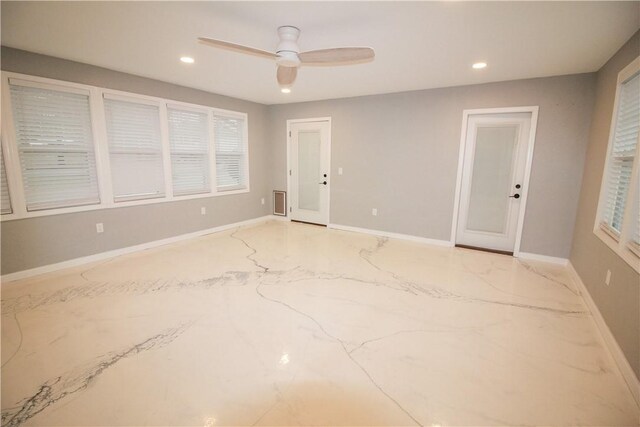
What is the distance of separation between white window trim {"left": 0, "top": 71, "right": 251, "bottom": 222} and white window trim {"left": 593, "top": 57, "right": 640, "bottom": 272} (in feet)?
16.4

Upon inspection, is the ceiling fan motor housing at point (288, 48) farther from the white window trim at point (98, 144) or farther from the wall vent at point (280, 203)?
the wall vent at point (280, 203)

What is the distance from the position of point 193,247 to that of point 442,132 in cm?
411

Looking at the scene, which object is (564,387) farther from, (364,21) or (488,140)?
(488,140)

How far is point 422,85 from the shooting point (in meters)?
4.01

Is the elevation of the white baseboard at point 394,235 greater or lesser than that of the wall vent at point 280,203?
lesser

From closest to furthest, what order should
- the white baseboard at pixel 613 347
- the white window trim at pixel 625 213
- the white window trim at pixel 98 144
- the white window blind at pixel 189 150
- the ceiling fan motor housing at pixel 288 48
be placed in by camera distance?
the white baseboard at pixel 613 347
the white window trim at pixel 625 213
the ceiling fan motor housing at pixel 288 48
the white window trim at pixel 98 144
the white window blind at pixel 189 150

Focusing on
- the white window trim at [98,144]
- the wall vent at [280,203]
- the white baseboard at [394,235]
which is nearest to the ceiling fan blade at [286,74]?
the white window trim at [98,144]

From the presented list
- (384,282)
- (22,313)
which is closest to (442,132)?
(384,282)

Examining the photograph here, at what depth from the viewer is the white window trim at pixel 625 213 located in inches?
78.2

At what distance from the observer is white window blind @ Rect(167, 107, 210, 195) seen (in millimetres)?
4305

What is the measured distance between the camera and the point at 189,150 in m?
4.51

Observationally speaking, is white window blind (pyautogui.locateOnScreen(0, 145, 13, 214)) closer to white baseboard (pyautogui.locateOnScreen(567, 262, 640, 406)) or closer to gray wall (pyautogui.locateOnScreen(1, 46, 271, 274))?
gray wall (pyautogui.locateOnScreen(1, 46, 271, 274))

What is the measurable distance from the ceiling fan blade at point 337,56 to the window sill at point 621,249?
225 centimetres

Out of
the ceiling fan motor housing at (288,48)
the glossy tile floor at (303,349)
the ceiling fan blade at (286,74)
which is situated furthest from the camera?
the ceiling fan blade at (286,74)
